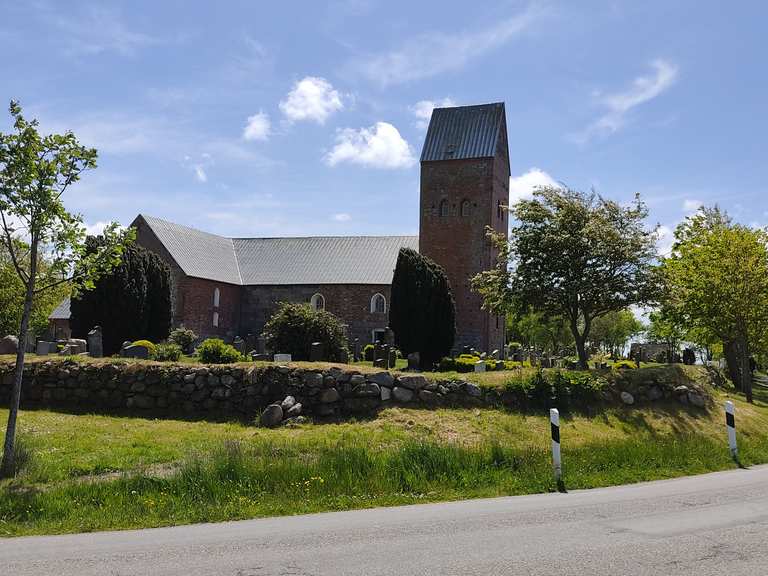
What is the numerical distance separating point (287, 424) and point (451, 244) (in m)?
28.9

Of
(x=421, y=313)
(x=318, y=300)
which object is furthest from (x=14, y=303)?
(x=421, y=313)

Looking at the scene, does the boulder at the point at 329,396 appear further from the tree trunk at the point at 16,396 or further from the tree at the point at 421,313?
the tree at the point at 421,313

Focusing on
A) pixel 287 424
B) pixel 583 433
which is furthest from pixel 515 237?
pixel 287 424

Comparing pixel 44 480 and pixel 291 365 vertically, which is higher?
pixel 291 365

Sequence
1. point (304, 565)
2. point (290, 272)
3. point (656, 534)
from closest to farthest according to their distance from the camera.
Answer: point (304, 565) → point (656, 534) → point (290, 272)

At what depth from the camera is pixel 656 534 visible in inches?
265

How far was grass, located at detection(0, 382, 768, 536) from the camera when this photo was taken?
826 centimetres

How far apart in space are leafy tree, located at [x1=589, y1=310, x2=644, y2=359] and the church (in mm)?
25019

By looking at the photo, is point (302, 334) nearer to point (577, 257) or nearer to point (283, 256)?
point (577, 257)

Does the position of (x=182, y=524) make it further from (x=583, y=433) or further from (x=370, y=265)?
(x=370, y=265)

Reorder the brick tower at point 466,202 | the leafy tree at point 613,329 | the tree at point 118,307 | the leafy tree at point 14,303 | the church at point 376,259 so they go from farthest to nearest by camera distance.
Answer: the leafy tree at point 613,329
the church at point 376,259
the brick tower at point 466,202
the leafy tree at point 14,303
the tree at point 118,307

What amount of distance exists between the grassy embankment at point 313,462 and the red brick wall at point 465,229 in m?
25.0

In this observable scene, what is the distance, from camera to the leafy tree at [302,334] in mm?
21750

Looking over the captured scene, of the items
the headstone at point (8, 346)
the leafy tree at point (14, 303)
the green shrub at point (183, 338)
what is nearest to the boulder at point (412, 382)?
the headstone at point (8, 346)
